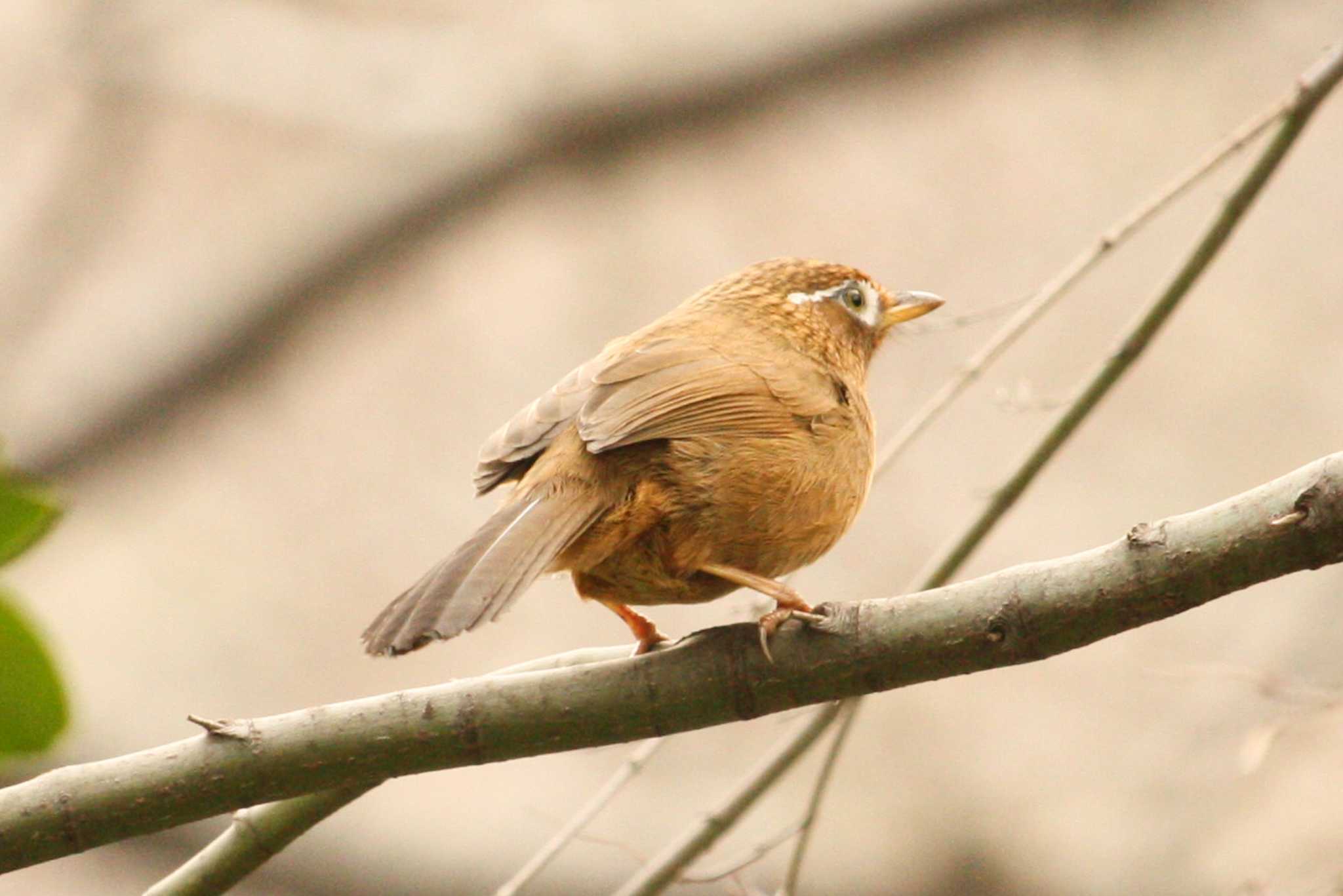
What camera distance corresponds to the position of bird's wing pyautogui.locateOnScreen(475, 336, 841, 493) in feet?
10.7

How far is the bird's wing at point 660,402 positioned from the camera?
3.26 metres

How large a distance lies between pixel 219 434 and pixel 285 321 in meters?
0.95

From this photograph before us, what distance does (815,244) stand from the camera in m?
9.77

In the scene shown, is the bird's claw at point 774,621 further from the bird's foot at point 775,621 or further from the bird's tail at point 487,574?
the bird's tail at point 487,574

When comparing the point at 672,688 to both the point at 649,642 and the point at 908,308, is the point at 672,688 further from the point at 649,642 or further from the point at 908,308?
the point at 908,308

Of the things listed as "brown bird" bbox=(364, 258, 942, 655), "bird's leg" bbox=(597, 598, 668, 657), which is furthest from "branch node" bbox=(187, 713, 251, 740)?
"bird's leg" bbox=(597, 598, 668, 657)

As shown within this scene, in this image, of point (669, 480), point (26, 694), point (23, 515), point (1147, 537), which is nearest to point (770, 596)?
point (669, 480)

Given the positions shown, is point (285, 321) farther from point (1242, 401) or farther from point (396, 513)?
point (1242, 401)

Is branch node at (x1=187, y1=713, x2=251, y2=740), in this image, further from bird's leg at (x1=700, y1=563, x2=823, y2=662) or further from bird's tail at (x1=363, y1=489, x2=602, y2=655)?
bird's leg at (x1=700, y1=563, x2=823, y2=662)

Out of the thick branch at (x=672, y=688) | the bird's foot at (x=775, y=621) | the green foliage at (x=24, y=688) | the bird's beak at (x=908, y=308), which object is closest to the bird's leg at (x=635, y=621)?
the bird's foot at (x=775, y=621)

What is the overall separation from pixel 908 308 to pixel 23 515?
3.35 m

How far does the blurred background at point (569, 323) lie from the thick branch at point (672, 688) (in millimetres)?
5732

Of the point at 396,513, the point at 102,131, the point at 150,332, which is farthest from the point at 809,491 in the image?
the point at 102,131

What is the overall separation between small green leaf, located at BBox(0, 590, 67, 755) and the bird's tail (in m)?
0.81
